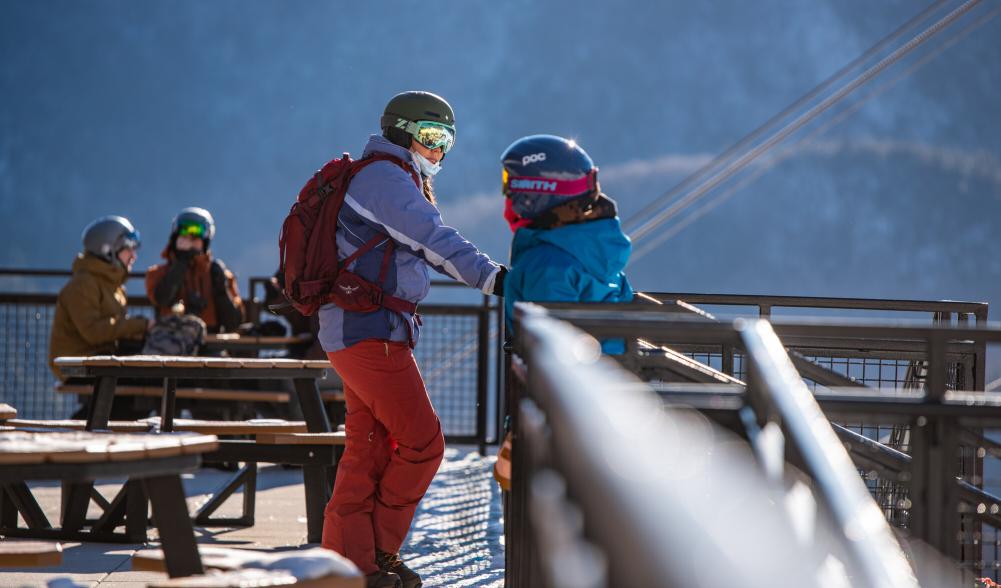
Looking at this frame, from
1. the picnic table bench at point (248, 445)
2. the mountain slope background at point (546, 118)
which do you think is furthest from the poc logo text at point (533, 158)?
the mountain slope background at point (546, 118)

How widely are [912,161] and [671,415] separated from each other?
80.7 m

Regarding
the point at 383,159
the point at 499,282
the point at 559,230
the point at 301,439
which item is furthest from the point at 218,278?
the point at 559,230

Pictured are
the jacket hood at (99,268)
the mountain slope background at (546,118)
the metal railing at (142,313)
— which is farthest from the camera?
the mountain slope background at (546,118)

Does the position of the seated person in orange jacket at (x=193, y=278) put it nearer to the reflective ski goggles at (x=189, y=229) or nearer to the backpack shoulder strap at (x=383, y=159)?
the reflective ski goggles at (x=189, y=229)

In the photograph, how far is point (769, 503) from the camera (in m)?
2.29

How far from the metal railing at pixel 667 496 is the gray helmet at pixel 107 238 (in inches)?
233

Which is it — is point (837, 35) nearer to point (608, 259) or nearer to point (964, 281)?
point (964, 281)

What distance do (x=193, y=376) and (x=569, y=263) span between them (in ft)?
7.67

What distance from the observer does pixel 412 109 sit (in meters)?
4.59

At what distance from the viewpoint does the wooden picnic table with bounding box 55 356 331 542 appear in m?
5.58

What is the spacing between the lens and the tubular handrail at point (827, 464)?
1628 millimetres

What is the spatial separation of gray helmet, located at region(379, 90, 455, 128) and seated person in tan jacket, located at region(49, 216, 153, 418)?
379 cm

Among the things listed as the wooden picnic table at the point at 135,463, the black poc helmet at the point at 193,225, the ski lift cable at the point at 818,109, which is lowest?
the wooden picnic table at the point at 135,463

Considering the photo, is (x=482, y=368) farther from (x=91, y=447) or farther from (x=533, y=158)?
(x=91, y=447)
